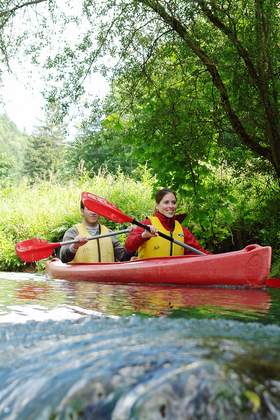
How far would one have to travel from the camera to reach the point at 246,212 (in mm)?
7000

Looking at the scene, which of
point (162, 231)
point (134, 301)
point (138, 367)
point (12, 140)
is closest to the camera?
point (138, 367)

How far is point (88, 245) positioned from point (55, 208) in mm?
3996

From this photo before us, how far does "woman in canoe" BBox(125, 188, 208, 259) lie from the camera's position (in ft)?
18.1

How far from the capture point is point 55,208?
10.1 metres

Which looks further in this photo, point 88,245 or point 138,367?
point 88,245

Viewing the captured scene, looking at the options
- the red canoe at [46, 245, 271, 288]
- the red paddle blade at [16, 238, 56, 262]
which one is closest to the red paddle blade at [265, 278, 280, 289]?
the red canoe at [46, 245, 271, 288]

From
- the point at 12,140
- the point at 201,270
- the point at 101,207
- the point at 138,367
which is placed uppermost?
the point at 12,140

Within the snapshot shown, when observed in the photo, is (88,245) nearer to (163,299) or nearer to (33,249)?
(33,249)

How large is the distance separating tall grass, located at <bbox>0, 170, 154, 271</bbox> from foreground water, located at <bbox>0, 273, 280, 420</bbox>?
592 centimetres

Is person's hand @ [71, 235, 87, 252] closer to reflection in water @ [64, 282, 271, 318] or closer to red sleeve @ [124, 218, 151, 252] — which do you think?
red sleeve @ [124, 218, 151, 252]

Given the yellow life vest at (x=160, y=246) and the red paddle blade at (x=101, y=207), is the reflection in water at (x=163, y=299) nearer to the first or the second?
the yellow life vest at (x=160, y=246)

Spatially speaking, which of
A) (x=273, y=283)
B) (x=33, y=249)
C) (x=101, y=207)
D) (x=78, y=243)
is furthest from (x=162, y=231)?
(x=33, y=249)

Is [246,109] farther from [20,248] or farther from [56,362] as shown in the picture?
[56,362]

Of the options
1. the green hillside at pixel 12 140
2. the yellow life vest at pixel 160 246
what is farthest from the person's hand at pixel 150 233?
the green hillside at pixel 12 140
